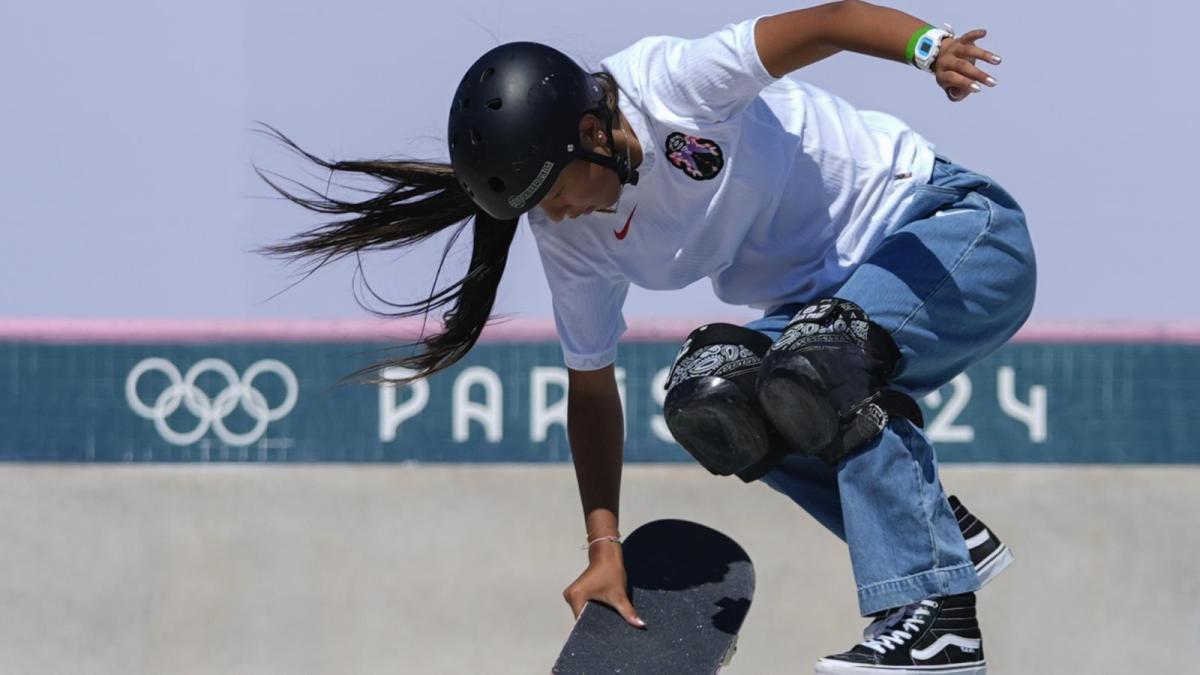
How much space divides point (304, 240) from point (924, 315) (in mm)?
1378

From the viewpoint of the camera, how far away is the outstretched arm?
261cm

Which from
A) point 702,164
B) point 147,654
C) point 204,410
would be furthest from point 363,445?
point 702,164

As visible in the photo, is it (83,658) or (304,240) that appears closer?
(304,240)

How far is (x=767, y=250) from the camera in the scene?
11.0 feet

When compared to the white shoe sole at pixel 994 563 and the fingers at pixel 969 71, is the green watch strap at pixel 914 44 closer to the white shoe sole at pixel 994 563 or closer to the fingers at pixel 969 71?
the fingers at pixel 969 71

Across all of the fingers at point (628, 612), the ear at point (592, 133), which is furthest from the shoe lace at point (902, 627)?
the ear at point (592, 133)

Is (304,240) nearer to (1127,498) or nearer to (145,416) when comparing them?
(145,416)

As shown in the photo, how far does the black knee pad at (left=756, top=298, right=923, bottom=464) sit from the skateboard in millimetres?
511

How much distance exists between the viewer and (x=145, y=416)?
254 inches

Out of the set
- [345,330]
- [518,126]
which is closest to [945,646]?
[518,126]

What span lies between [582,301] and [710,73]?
0.65m

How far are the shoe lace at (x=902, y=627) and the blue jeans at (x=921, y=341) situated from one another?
0.06m

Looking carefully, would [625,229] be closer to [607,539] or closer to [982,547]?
[607,539]

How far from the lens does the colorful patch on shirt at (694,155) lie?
3.14 meters
